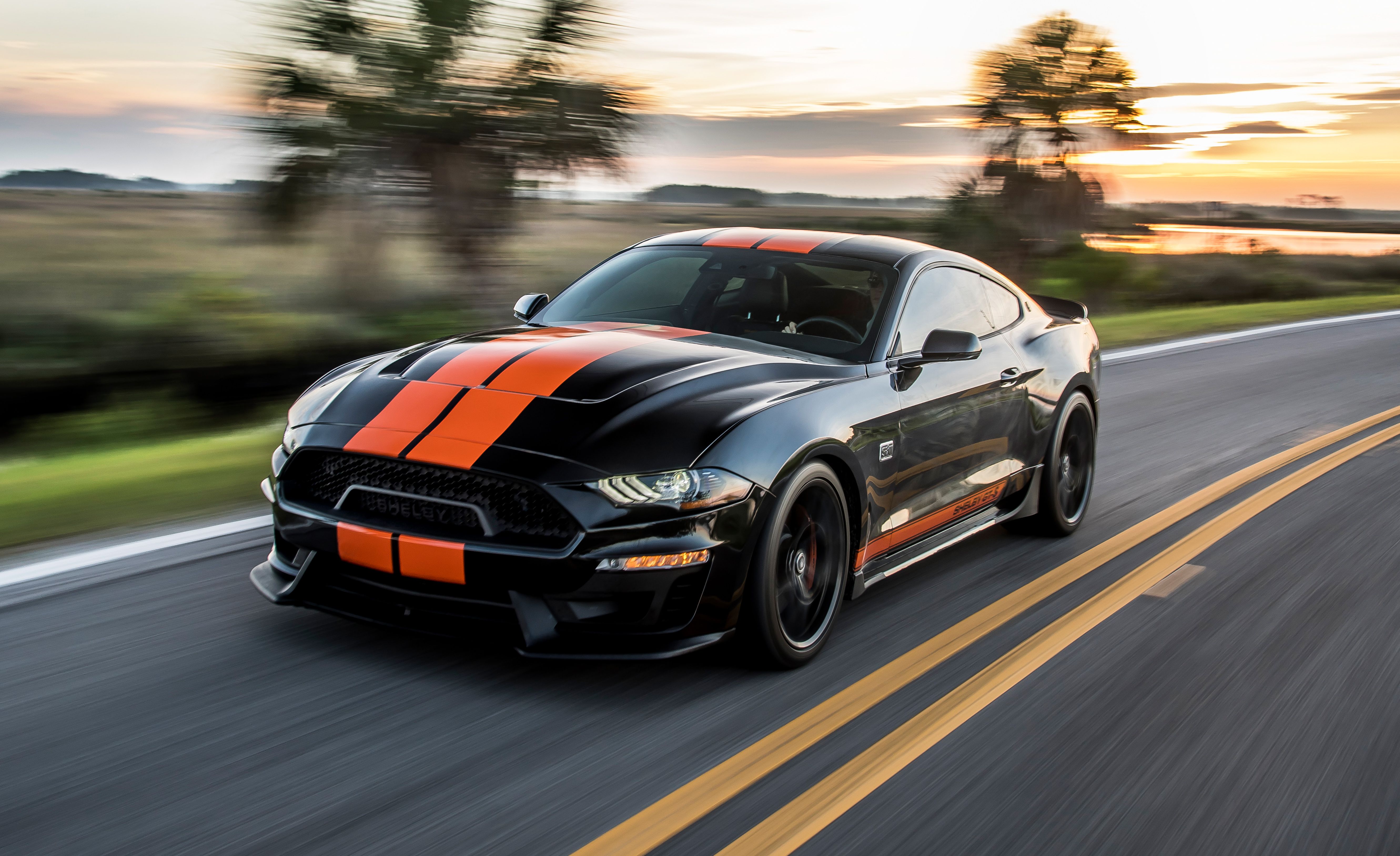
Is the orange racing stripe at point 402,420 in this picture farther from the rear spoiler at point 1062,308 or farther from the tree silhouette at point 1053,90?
the tree silhouette at point 1053,90

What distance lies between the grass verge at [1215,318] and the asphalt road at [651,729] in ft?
32.0

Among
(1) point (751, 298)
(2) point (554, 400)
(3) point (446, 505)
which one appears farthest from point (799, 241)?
(3) point (446, 505)

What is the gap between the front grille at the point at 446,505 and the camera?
354cm

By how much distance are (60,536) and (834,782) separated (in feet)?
12.9

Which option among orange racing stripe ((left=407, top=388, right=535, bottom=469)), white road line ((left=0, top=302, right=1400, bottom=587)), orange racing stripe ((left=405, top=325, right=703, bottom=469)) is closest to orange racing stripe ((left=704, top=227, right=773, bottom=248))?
orange racing stripe ((left=405, top=325, right=703, bottom=469))

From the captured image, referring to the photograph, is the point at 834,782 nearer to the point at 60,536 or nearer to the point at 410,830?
the point at 410,830

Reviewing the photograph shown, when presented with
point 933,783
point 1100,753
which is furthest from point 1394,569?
point 933,783

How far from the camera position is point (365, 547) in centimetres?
363

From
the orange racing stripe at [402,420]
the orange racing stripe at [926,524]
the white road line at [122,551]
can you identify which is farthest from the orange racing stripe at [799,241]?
the white road line at [122,551]

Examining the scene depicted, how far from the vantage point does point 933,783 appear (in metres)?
3.27

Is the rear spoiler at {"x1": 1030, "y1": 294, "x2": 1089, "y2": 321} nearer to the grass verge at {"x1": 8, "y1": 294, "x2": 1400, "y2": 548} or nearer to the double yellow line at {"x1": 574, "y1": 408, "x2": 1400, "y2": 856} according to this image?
the double yellow line at {"x1": 574, "y1": 408, "x2": 1400, "y2": 856}

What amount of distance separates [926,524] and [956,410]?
50 centimetres

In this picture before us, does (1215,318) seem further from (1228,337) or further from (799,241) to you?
(799,241)

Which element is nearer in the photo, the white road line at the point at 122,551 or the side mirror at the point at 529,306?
the white road line at the point at 122,551
